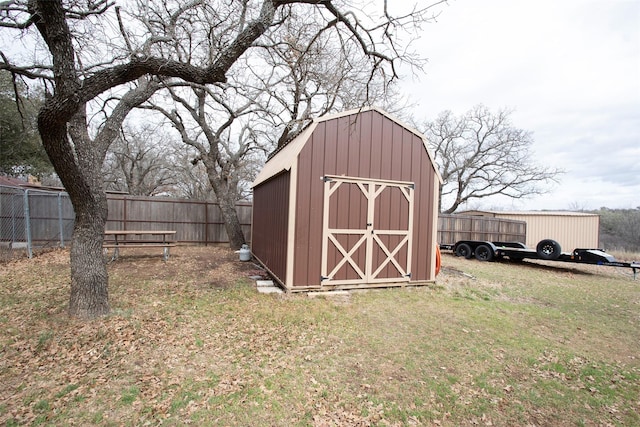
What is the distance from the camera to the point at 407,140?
6.68 meters

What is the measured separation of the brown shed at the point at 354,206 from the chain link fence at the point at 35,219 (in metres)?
8.80

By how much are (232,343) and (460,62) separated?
652cm

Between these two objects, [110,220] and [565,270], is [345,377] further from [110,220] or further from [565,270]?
[110,220]

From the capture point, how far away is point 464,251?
12211mm

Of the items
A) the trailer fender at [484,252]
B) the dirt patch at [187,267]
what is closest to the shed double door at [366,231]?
the dirt patch at [187,267]

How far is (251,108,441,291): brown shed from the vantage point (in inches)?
231

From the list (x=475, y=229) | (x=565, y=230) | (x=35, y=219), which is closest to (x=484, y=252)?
(x=475, y=229)

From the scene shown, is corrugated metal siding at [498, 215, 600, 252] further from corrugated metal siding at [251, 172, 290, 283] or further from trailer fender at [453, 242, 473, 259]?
corrugated metal siding at [251, 172, 290, 283]

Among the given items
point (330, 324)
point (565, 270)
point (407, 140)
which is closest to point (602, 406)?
point (330, 324)

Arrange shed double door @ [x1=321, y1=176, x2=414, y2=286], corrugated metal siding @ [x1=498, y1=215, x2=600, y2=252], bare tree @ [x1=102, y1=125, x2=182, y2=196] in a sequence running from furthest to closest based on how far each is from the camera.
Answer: bare tree @ [x1=102, y1=125, x2=182, y2=196] < corrugated metal siding @ [x1=498, y1=215, x2=600, y2=252] < shed double door @ [x1=321, y1=176, x2=414, y2=286]

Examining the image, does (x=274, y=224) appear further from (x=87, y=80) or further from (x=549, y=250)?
(x=549, y=250)

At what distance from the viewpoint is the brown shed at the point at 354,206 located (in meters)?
5.86

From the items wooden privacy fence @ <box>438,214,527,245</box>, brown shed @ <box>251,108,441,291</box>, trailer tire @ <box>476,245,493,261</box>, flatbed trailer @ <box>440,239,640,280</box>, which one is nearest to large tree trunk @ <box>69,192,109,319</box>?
brown shed @ <box>251,108,441,291</box>

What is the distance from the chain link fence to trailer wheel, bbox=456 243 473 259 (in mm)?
14724
